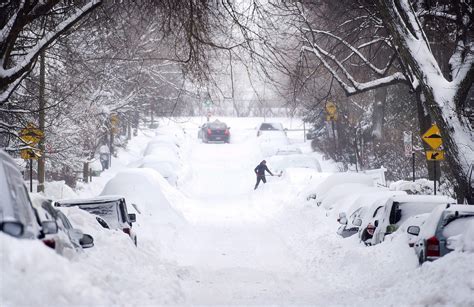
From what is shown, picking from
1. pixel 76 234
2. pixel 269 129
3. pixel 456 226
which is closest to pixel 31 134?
pixel 76 234

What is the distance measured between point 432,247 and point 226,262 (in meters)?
6.74

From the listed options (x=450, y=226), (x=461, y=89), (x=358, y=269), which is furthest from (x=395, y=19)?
(x=450, y=226)

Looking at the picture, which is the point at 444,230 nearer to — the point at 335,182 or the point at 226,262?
the point at 226,262

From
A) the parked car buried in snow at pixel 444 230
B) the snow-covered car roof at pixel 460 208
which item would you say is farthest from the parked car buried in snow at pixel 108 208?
the snow-covered car roof at pixel 460 208

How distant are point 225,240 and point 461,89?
804 centimetres

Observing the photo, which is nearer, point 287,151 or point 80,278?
point 80,278

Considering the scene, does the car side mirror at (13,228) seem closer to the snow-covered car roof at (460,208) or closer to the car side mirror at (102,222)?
the snow-covered car roof at (460,208)

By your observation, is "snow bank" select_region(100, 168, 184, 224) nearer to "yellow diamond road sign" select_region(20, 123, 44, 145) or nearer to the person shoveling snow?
"yellow diamond road sign" select_region(20, 123, 44, 145)

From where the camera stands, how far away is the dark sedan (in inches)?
2613

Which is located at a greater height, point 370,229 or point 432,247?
point 432,247

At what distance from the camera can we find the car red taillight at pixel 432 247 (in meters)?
11.2

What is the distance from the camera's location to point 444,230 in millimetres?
11383

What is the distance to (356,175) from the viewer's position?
2709 cm

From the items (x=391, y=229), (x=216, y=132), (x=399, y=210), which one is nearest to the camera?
(x=391, y=229)
